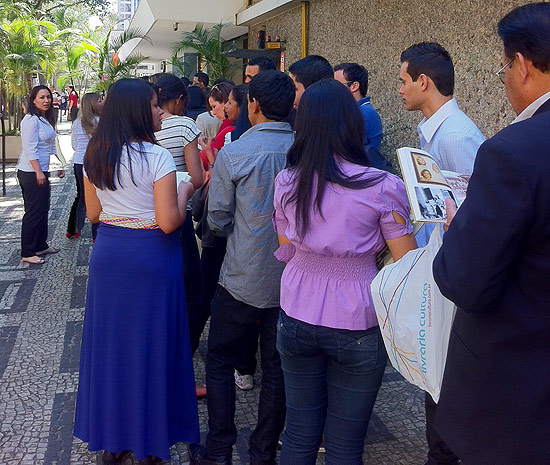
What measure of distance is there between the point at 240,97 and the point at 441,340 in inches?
114

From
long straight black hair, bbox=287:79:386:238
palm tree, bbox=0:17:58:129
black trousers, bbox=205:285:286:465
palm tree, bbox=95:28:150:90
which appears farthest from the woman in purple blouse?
palm tree, bbox=0:17:58:129

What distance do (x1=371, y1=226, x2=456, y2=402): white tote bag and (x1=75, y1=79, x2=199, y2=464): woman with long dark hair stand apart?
4.01ft

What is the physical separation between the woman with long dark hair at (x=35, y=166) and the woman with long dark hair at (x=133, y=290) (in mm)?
4290

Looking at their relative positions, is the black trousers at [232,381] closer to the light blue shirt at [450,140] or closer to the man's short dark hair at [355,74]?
the light blue shirt at [450,140]

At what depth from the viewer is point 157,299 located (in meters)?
2.99

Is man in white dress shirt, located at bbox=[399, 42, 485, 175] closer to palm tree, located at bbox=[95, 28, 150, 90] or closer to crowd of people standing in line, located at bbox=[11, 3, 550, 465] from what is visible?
crowd of people standing in line, located at bbox=[11, 3, 550, 465]

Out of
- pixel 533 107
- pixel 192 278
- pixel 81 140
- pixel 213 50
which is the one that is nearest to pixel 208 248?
pixel 192 278

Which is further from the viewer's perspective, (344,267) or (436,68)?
(436,68)

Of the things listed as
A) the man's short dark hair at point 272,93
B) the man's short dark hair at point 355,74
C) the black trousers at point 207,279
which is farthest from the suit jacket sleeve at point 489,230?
the man's short dark hair at point 355,74

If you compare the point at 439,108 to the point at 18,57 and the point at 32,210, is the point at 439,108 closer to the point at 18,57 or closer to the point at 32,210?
the point at 32,210

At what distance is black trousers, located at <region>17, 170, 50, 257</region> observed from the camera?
7078 mm

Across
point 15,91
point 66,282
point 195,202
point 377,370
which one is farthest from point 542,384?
point 15,91

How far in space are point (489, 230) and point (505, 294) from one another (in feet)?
0.60

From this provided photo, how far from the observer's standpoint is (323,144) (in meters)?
2.27
